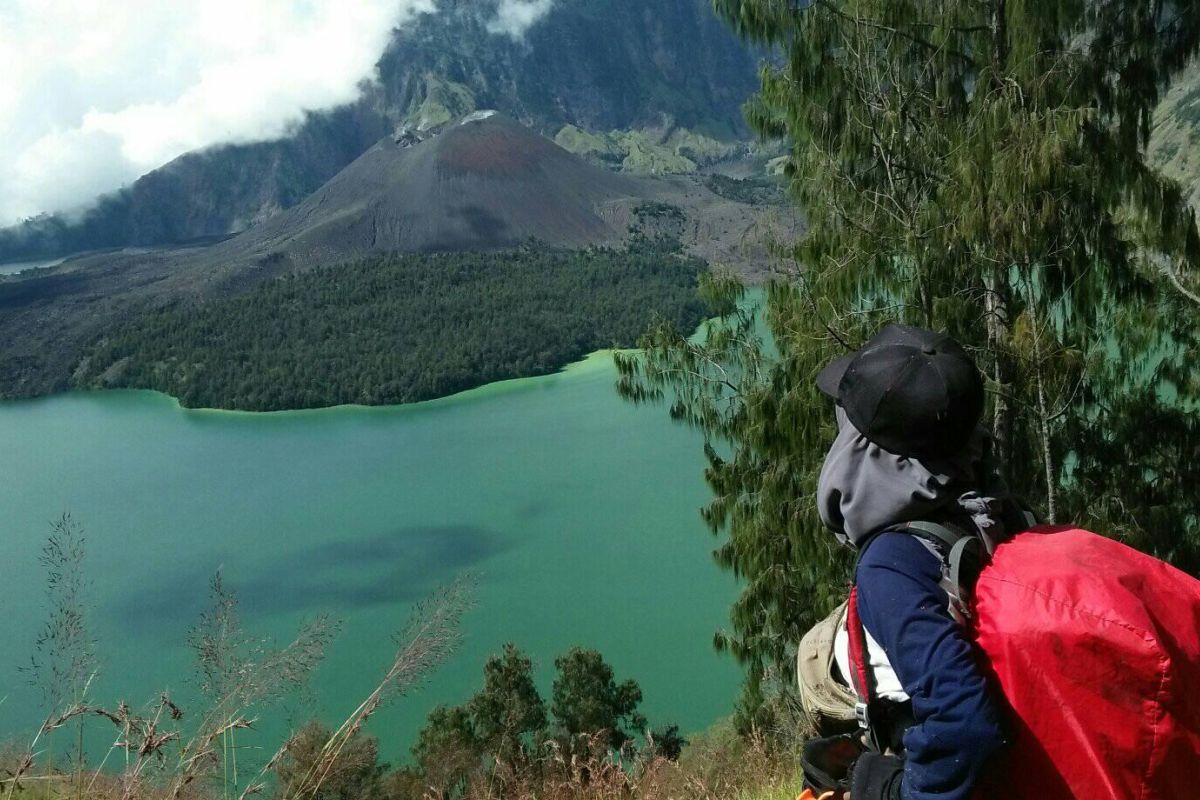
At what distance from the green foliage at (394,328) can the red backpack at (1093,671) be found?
113 feet

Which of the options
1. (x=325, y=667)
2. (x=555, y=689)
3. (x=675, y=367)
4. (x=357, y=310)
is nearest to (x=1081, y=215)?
(x=675, y=367)

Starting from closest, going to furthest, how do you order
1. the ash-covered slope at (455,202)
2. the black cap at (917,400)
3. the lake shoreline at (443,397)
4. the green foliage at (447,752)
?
the black cap at (917,400)
the green foliage at (447,752)
the lake shoreline at (443,397)
the ash-covered slope at (455,202)

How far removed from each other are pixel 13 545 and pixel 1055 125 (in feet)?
67.2

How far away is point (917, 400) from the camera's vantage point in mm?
810

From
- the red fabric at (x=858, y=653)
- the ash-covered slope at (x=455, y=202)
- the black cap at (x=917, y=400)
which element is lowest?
the red fabric at (x=858, y=653)

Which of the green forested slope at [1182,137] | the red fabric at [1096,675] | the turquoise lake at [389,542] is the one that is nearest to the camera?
the red fabric at [1096,675]

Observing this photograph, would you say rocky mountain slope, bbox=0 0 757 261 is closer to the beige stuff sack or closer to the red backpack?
the beige stuff sack

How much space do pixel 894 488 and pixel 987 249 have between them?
8.02 ft

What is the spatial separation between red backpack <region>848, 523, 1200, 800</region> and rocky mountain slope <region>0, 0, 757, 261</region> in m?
110

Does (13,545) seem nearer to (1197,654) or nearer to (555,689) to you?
(555,689)

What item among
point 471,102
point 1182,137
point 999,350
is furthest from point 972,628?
point 471,102

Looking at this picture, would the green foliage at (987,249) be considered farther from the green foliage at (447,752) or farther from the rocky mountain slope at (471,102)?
the rocky mountain slope at (471,102)

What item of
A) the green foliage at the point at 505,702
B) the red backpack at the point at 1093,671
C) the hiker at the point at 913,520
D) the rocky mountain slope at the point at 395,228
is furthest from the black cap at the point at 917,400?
the rocky mountain slope at the point at 395,228

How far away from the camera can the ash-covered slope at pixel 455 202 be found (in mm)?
66125
